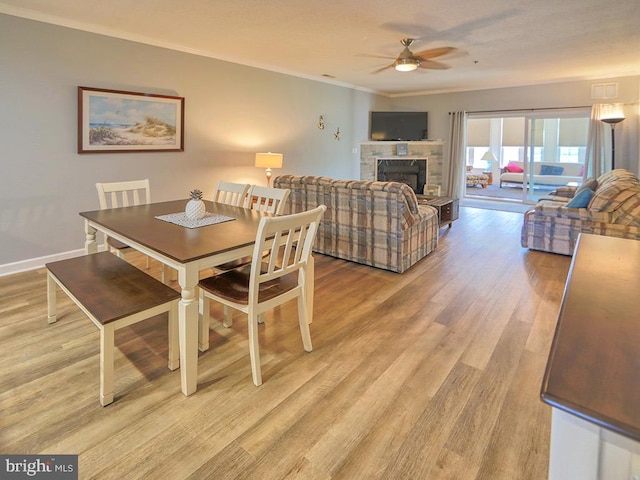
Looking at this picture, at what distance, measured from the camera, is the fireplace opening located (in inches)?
316

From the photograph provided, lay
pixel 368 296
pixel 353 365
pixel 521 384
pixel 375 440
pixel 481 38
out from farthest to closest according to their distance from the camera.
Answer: pixel 481 38 < pixel 368 296 < pixel 353 365 < pixel 521 384 < pixel 375 440

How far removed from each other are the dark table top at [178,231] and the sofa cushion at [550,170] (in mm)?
6766

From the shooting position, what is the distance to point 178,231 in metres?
2.27

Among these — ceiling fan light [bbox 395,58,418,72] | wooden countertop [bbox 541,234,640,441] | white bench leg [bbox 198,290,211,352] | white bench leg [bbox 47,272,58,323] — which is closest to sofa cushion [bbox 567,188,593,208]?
ceiling fan light [bbox 395,58,418,72]

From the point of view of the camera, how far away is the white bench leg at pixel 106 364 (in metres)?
1.78

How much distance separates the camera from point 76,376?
208cm

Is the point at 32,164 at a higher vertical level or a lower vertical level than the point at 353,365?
higher

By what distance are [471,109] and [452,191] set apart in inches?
64.4

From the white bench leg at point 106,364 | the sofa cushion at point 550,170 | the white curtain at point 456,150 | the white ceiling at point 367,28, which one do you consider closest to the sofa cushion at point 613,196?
the white ceiling at point 367,28

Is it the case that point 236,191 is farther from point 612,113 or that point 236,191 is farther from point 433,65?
point 612,113

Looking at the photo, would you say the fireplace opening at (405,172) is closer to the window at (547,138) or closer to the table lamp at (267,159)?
the window at (547,138)

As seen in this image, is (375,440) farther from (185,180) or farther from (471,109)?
(471,109)

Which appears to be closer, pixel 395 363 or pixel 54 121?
pixel 395 363

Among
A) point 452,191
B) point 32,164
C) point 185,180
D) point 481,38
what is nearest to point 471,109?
point 452,191
